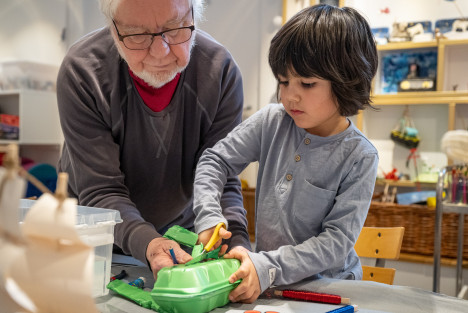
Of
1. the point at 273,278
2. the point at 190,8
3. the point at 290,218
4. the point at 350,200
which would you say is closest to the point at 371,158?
the point at 350,200

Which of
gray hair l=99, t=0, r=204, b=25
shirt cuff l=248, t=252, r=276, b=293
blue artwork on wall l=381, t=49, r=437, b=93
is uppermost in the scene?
blue artwork on wall l=381, t=49, r=437, b=93

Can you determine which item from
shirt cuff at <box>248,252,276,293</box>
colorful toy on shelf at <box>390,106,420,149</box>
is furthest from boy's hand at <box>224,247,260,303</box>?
colorful toy on shelf at <box>390,106,420,149</box>

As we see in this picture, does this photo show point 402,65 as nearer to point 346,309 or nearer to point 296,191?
point 296,191

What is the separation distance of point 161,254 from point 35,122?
3132 mm

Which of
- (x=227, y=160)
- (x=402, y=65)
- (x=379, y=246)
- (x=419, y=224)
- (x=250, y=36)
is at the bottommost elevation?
(x=419, y=224)

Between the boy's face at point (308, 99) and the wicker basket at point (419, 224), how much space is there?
1767 millimetres

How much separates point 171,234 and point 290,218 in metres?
0.26

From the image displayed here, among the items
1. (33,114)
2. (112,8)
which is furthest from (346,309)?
(33,114)

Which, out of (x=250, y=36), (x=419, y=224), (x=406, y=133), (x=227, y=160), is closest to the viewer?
(x=227, y=160)

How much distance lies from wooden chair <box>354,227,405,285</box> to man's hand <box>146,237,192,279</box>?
53 centimetres

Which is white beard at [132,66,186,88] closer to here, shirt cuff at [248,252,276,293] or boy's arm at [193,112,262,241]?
boy's arm at [193,112,262,241]

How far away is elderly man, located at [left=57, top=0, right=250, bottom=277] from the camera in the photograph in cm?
99

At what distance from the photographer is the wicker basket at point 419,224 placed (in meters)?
2.47

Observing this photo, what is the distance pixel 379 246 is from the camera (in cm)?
119
